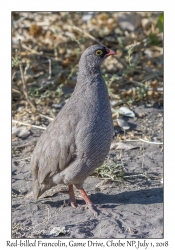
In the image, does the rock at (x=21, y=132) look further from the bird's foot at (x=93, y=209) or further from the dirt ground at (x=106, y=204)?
the bird's foot at (x=93, y=209)

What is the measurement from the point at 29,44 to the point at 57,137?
5.39 metres

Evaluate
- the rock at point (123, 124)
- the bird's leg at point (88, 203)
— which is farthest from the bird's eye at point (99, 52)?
the rock at point (123, 124)

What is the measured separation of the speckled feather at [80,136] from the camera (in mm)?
6227

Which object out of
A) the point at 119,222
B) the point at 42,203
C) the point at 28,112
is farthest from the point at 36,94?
the point at 119,222

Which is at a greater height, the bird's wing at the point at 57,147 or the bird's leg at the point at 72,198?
the bird's wing at the point at 57,147

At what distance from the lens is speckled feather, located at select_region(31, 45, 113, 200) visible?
20.4 feet

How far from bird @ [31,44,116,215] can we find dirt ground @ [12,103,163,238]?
246 millimetres

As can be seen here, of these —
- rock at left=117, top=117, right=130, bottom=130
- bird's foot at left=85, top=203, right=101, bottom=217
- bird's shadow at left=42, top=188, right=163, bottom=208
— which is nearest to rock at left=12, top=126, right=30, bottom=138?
rock at left=117, top=117, right=130, bottom=130

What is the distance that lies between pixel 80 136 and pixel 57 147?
35 cm

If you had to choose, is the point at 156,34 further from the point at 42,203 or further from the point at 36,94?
the point at 42,203

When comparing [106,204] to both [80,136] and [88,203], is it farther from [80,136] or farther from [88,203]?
[80,136]

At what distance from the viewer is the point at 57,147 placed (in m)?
6.37

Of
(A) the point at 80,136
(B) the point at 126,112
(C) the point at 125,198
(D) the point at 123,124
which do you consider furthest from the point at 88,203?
(B) the point at 126,112

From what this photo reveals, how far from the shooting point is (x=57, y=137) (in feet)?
20.9
